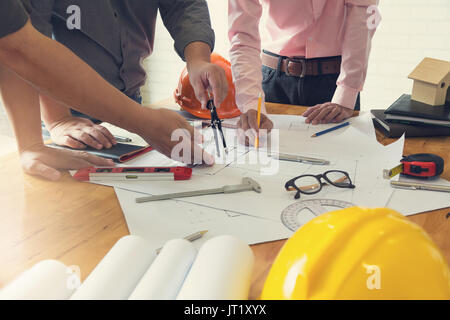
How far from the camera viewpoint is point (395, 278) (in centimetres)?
37

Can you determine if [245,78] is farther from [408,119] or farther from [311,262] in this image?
[311,262]

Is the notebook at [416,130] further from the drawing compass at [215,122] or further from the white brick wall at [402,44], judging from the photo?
the white brick wall at [402,44]

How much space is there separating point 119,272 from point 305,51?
1218mm

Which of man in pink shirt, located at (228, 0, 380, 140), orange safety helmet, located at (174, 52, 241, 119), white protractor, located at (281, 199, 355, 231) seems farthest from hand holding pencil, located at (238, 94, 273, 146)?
white protractor, located at (281, 199, 355, 231)

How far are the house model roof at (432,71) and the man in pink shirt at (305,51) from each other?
0.19m

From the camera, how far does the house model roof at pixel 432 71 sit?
1201 mm

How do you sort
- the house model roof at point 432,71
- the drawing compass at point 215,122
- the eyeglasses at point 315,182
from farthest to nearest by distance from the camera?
the house model roof at point 432,71, the drawing compass at point 215,122, the eyeglasses at point 315,182

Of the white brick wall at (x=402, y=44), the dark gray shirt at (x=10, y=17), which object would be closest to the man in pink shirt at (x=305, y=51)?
the dark gray shirt at (x=10, y=17)

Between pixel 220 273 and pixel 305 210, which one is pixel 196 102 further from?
pixel 220 273

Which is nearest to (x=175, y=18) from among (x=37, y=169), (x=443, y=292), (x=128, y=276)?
(x=37, y=169)

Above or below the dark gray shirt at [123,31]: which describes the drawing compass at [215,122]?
below

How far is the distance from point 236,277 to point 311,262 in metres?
0.09

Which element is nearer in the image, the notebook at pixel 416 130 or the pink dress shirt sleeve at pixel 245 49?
the notebook at pixel 416 130

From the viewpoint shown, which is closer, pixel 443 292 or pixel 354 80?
pixel 443 292
